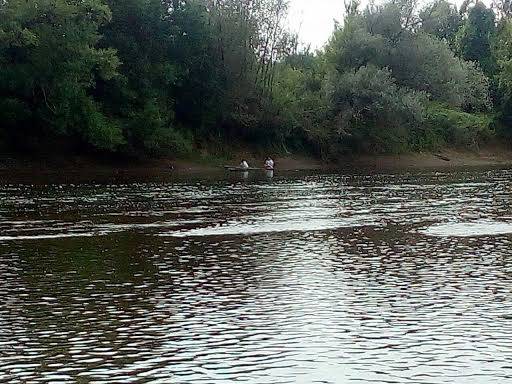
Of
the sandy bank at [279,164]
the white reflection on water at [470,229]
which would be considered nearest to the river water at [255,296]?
the white reflection on water at [470,229]

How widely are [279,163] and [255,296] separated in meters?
55.1

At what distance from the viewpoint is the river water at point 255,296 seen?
390 inches

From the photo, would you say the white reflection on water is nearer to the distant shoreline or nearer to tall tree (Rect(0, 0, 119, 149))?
the distant shoreline

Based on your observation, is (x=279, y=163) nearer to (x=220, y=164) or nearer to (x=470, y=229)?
(x=220, y=164)

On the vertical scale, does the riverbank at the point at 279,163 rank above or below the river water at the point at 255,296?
above

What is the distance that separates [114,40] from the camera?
2355 inches

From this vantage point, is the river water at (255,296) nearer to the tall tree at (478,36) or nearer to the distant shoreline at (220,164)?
the distant shoreline at (220,164)

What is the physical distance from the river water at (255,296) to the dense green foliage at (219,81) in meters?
27.2

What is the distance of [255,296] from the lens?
551 inches

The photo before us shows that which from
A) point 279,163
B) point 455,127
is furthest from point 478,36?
point 279,163

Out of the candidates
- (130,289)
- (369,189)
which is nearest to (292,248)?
→ (130,289)

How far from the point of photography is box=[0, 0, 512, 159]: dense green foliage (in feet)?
174

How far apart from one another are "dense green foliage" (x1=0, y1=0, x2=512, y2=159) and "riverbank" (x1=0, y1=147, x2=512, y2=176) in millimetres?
1111

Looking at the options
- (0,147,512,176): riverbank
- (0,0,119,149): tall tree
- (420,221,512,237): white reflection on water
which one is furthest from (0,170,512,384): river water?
(0,147,512,176): riverbank
